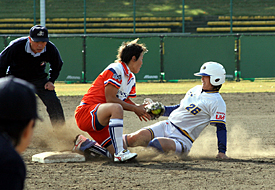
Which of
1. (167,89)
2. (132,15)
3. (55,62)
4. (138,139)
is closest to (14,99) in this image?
(138,139)

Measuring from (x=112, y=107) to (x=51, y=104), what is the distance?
1829 mm

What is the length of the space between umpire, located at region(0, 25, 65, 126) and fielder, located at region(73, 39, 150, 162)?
119 centimetres

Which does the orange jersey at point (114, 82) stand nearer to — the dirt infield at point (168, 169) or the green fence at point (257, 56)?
the dirt infield at point (168, 169)

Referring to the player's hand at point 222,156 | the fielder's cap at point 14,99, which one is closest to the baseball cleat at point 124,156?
the player's hand at point 222,156

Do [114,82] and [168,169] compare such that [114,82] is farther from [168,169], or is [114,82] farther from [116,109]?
[168,169]

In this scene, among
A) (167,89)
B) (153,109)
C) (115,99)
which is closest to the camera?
(115,99)

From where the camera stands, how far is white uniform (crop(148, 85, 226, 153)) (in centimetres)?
515

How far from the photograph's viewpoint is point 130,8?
27797 millimetres

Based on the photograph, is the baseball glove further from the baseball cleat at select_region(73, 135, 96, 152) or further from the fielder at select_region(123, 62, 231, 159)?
the baseball cleat at select_region(73, 135, 96, 152)

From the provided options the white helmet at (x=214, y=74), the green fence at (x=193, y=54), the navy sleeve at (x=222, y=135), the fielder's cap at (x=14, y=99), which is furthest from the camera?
the green fence at (x=193, y=54)

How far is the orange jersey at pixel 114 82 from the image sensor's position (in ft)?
15.9

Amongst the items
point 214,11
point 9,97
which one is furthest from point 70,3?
point 9,97

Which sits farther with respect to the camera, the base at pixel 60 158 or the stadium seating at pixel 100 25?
the stadium seating at pixel 100 25

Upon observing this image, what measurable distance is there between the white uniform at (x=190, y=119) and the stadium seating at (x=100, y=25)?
2191 cm
